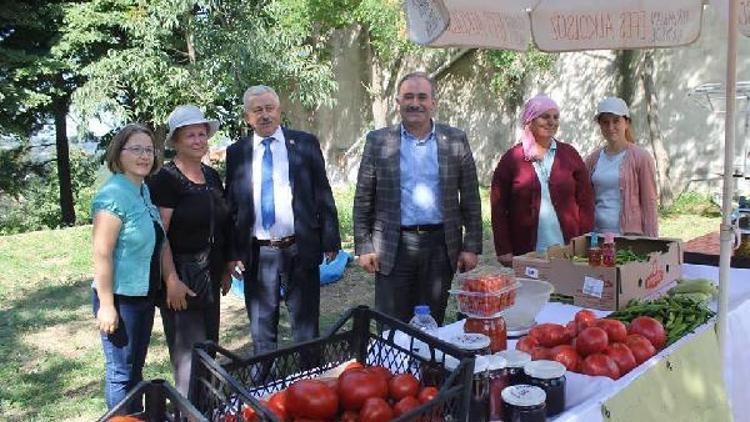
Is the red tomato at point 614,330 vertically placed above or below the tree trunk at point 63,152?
below

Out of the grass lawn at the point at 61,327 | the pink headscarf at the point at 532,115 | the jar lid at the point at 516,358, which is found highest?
the pink headscarf at the point at 532,115

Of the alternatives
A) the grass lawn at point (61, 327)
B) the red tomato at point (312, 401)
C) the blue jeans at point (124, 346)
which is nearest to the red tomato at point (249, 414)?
the red tomato at point (312, 401)

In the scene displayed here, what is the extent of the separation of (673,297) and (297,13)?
1068 centimetres

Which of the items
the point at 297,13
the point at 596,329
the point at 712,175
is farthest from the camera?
the point at 297,13

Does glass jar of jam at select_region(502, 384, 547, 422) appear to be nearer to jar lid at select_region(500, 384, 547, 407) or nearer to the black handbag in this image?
jar lid at select_region(500, 384, 547, 407)

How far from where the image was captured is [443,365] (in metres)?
1.75

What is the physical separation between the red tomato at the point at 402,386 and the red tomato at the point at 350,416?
0.11 metres

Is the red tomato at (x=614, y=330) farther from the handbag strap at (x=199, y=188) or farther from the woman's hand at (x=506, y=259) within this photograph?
the handbag strap at (x=199, y=188)

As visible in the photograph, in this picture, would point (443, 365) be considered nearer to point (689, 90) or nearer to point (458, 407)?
point (458, 407)

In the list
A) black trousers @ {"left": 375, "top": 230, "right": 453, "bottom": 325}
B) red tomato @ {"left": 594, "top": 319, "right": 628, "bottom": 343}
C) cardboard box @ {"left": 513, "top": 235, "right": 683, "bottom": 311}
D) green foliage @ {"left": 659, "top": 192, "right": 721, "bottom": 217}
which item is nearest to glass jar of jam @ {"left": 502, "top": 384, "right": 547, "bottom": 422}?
red tomato @ {"left": 594, "top": 319, "right": 628, "bottom": 343}

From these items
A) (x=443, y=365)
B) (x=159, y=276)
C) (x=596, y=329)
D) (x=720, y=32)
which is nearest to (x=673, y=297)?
(x=596, y=329)

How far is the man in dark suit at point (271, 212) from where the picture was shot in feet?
11.5

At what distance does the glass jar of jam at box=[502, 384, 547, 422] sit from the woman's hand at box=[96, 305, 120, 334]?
176 centimetres

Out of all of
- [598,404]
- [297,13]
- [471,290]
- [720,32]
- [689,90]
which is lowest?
[598,404]
